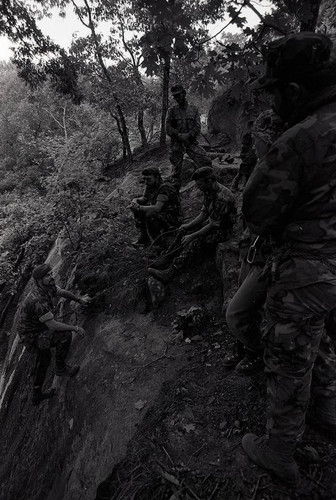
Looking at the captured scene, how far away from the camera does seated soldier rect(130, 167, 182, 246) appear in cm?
585

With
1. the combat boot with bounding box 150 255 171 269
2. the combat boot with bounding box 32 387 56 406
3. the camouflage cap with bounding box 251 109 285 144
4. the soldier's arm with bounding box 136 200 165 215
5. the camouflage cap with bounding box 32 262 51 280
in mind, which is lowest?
the combat boot with bounding box 32 387 56 406

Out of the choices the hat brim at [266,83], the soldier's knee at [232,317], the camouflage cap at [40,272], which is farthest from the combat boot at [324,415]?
the camouflage cap at [40,272]

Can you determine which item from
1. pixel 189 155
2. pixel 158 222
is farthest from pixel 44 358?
pixel 189 155

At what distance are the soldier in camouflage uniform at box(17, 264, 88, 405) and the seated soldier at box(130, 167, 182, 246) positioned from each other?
1964mm

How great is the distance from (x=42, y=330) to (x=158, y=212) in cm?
290

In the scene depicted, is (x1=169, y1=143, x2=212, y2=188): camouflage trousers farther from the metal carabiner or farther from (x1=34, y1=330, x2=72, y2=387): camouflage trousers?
the metal carabiner

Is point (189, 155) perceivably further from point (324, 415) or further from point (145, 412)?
point (324, 415)

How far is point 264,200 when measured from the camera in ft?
5.68

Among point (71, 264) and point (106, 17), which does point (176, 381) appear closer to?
point (71, 264)

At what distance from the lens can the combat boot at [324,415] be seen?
2.33 metres

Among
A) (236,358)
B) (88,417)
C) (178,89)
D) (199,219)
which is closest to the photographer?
(236,358)

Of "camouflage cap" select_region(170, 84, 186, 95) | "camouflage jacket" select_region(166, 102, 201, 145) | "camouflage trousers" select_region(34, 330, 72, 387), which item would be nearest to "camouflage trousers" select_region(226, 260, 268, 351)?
"camouflage trousers" select_region(34, 330, 72, 387)

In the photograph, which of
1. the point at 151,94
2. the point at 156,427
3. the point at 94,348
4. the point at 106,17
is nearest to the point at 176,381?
the point at 156,427

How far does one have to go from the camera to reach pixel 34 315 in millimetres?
5266
